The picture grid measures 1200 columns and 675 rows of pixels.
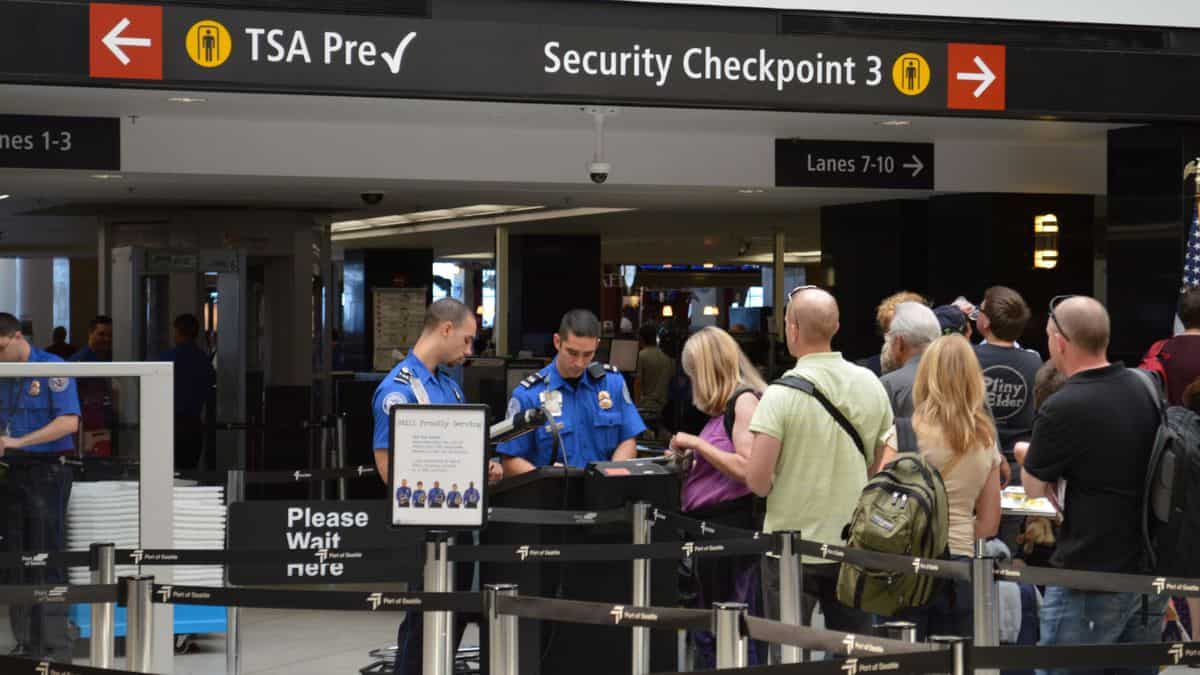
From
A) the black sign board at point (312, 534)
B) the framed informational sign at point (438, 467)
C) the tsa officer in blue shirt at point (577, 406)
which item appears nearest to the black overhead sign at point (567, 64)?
the tsa officer in blue shirt at point (577, 406)

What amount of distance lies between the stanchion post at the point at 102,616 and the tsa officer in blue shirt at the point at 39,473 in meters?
0.84

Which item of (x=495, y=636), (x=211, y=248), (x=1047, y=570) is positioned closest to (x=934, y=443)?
(x=1047, y=570)

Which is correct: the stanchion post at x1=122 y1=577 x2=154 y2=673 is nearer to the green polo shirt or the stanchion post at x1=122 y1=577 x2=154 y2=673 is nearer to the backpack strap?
the green polo shirt

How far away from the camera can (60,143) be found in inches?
376

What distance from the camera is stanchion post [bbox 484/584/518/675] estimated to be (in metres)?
4.14

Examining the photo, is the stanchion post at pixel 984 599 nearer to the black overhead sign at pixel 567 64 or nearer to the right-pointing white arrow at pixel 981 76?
the black overhead sign at pixel 567 64

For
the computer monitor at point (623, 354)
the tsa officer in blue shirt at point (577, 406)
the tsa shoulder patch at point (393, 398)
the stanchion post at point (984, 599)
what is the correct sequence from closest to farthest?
the stanchion post at point (984, 599)
the tsa shoulder patch at point (393, 398)
the tsa officer in blue shirt at point (577, 406)
the computer monitor at point (623, 354)

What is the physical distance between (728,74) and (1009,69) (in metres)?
1.49

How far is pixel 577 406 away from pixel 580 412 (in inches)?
1.1

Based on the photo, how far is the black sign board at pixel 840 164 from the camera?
10.8 metres

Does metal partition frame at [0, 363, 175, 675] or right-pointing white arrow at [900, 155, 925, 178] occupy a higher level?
right-pointing white arrow at [900, 155, 925, 178]

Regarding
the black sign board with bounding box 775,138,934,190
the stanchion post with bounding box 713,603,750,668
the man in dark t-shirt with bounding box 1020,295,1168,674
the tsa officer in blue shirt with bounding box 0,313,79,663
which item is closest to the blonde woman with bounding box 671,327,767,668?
the man in dark t-shirt with bounding box 1020,295,1168,674

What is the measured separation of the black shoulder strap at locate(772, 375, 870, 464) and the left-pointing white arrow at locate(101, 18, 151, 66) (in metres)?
3.55

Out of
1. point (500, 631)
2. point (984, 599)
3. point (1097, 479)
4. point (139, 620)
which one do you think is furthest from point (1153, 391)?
point (139, 620)
